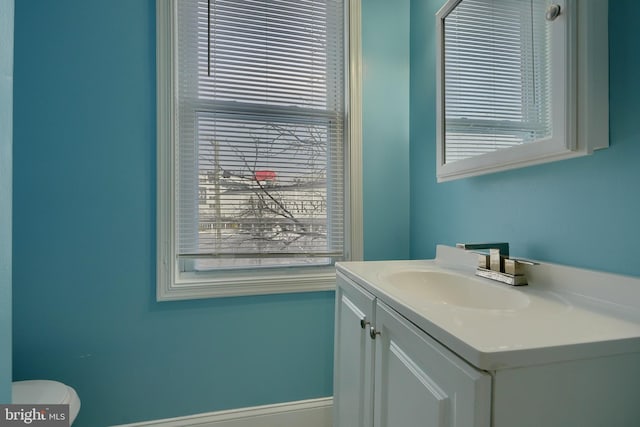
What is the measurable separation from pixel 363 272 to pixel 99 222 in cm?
110

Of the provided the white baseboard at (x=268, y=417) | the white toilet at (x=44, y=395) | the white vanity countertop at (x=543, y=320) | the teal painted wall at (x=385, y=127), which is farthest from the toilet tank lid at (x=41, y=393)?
the teal painted wall at (x=385, y=127)

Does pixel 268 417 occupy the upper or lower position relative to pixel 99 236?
lower

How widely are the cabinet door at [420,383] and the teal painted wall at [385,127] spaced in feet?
2.67

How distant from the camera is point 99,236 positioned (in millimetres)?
1221

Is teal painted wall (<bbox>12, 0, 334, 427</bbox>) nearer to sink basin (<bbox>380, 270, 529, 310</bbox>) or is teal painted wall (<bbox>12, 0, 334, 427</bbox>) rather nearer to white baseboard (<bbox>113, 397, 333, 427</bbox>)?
white baseboard (<bbox>113, 397, 333, 427</bbox>)

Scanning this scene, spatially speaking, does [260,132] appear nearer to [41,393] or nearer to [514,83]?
[514,83]

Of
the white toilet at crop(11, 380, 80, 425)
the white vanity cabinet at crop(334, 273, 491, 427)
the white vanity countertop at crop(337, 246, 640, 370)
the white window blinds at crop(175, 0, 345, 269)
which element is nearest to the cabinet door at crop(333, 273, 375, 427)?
the white vanity cabinet at crop(334, 273, 491, 427)

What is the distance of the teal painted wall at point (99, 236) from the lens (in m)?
1.16

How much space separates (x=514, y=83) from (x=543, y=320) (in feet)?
2.28

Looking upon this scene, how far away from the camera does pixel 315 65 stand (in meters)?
1.49

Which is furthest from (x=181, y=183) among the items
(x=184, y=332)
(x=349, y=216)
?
(x=349, y=216)

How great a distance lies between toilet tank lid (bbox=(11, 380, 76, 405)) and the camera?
36.1 inches

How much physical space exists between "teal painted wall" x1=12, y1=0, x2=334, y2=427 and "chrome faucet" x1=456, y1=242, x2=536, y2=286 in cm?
103

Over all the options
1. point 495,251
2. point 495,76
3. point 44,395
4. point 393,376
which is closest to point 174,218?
point 44,395
